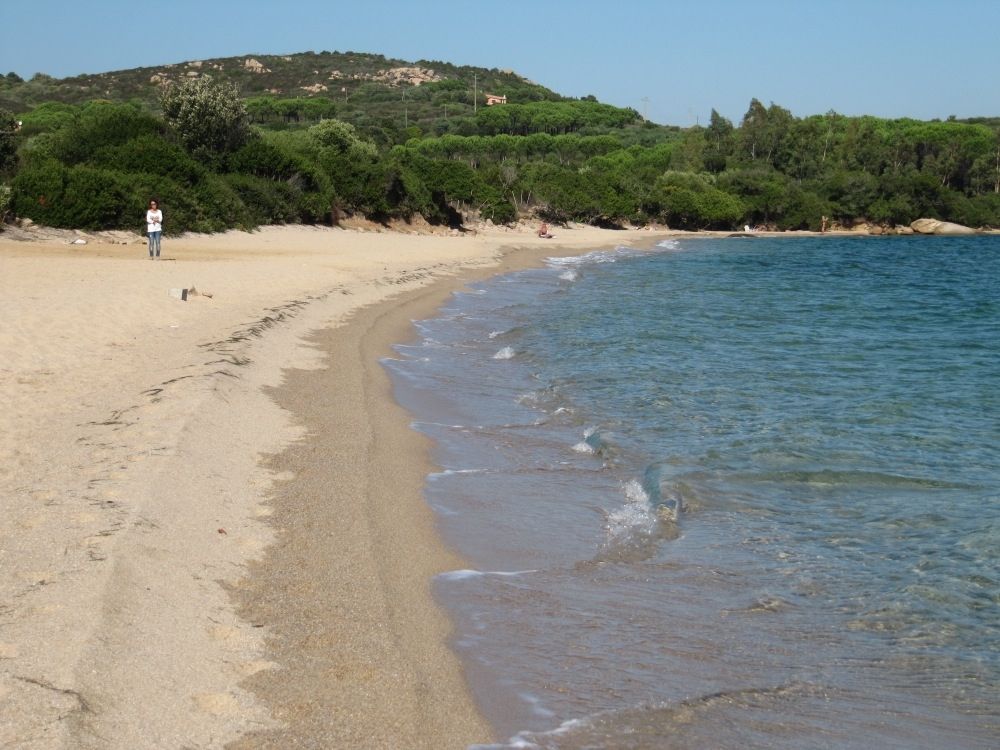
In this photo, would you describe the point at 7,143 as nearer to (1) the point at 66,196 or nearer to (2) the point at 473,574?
(1) the point at 66,196

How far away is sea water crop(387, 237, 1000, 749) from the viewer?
16.0 ft

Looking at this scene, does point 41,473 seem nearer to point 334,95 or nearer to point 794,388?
point 794,388

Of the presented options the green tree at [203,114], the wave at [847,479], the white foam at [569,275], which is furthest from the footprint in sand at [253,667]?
the green tree at [203,114]

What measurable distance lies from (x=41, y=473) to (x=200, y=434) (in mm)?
1501

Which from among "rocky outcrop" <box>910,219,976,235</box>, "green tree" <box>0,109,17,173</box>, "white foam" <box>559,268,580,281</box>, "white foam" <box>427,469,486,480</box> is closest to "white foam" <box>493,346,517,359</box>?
"white foam" <box>427,469,486,480</box>

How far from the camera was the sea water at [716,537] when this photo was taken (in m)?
4.88

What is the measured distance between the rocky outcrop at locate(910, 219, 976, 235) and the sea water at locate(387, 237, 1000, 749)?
84.7 meters

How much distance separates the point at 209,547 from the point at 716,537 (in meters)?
3.69

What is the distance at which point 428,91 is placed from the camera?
168 metres

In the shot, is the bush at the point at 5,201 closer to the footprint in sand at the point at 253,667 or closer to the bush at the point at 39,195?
the bush at the point at 39,195

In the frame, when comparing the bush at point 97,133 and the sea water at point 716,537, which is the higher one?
the bush at point 97,133

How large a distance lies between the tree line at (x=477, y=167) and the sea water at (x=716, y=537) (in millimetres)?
19123

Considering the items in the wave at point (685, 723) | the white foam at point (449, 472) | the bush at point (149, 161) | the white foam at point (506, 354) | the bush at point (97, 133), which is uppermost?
the bush at point (97, 133)

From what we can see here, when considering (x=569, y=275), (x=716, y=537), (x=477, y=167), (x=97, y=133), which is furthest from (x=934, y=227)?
(x=716, y=537)
